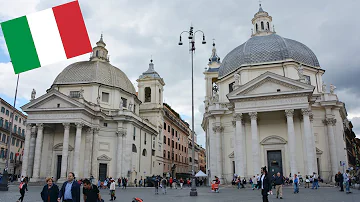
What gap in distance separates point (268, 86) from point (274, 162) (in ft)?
26.7

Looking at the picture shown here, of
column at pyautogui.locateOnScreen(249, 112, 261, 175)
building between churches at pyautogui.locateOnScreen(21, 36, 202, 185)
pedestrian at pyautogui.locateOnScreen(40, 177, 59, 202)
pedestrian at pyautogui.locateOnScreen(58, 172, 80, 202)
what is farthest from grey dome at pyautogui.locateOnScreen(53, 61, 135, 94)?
pedestrian at pyautogui.locateOnScreen(58, 172, 80, 202)

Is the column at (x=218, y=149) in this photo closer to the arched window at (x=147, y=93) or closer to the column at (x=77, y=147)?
the column at (x=77, y=147)

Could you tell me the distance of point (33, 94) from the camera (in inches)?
1572

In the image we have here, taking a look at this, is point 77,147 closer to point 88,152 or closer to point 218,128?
point 88,152

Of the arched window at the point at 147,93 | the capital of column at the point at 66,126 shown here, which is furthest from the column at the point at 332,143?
the arched window at the point at 147,93

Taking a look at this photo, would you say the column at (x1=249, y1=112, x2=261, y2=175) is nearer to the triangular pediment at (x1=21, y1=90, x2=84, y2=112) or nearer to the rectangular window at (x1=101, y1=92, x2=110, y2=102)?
the triangular pediment at (x1=21, y1=90, x2=84, y2=112)

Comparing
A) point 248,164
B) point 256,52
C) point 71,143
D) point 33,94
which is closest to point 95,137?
point 71,143

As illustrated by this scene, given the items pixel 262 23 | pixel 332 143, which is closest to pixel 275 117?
pixel 332 143

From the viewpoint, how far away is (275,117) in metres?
34.3

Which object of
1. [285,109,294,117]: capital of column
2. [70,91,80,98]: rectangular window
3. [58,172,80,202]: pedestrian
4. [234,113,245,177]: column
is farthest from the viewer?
[70,91,80,98]: rectangular window

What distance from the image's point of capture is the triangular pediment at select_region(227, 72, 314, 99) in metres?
31.5

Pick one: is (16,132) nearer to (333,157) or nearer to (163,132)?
(163,132)

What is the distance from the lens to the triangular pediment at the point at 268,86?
31.5m

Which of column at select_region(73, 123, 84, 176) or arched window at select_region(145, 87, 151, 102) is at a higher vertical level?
arched window at select_region(145, 87, 151, 102)
